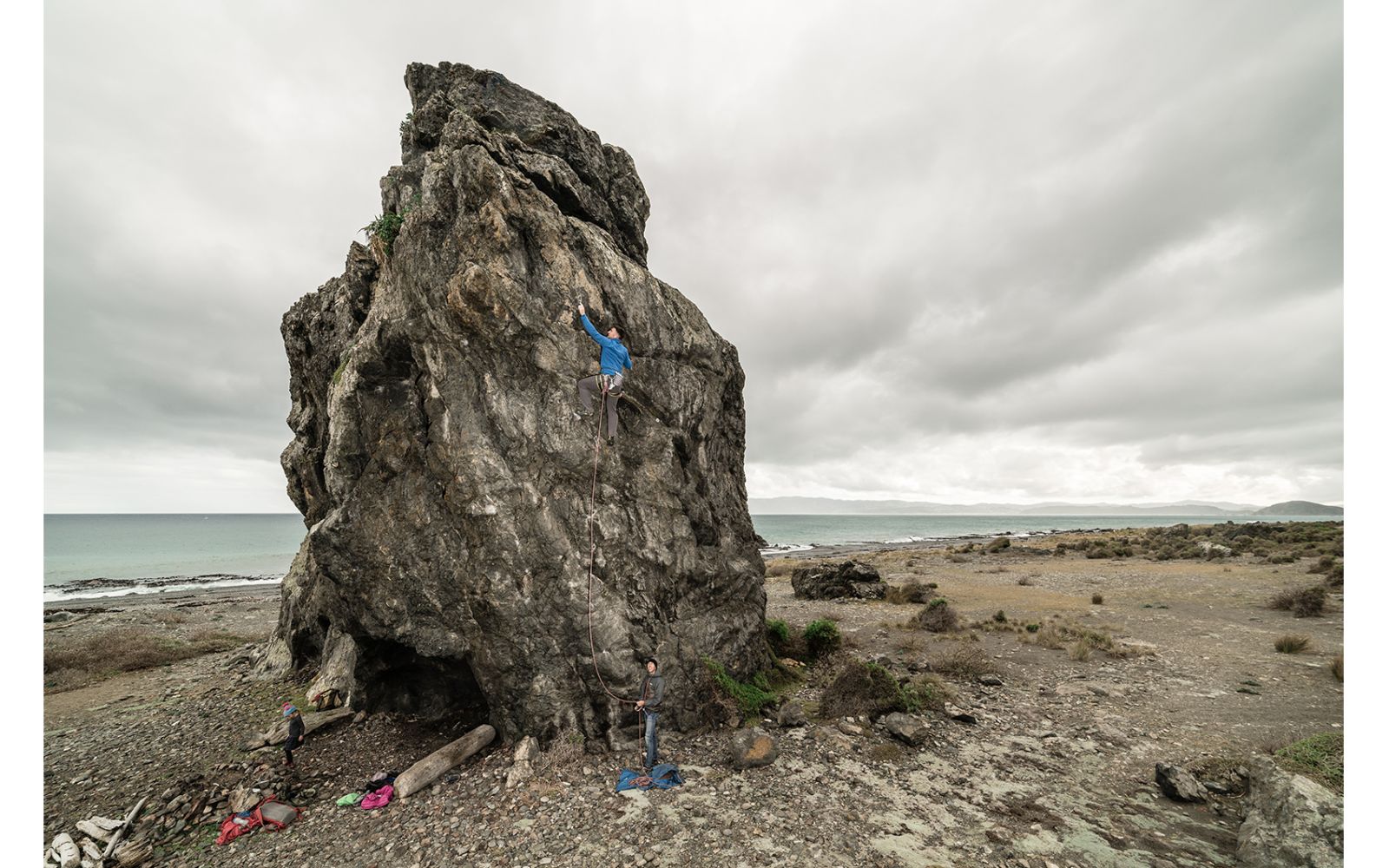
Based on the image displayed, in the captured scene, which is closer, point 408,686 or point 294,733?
point 294,733

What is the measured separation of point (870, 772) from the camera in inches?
403

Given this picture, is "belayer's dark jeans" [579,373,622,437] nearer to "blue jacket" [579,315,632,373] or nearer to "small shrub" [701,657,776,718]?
"blue jacket" [579,315,632,373]

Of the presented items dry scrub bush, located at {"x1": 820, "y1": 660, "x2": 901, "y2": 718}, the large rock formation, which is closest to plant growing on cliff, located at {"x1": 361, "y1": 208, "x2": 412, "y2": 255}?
the large rock formation

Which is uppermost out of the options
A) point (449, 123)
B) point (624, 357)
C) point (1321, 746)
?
point (449, 123)

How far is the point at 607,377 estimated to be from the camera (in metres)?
11.9

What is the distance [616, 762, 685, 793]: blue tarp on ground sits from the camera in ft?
31.8

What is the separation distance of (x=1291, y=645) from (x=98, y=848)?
3069cm

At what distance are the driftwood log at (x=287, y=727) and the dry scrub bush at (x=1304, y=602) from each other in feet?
116

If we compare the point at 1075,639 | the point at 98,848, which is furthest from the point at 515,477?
the point at 1075,639

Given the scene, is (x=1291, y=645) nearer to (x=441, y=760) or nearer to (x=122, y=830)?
(x=441, y=760)

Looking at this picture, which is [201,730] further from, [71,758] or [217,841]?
[217,841]

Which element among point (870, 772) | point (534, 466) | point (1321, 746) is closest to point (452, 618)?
point (534, 466)

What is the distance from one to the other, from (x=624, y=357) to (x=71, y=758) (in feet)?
52.5

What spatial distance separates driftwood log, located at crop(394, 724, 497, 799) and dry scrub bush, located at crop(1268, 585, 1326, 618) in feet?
103
